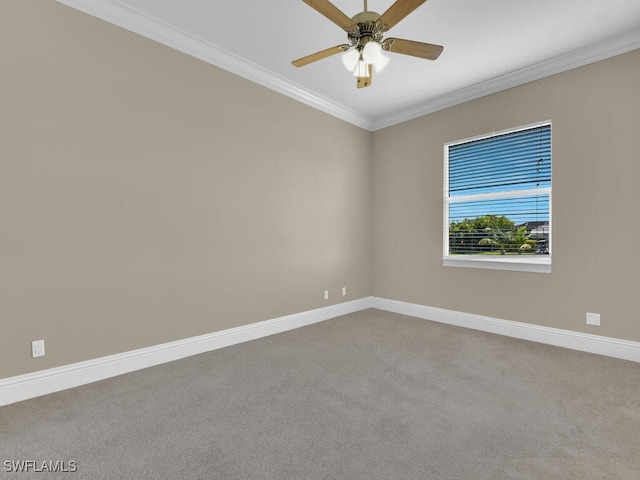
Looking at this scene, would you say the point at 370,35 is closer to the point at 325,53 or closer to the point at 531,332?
the point at 325,53

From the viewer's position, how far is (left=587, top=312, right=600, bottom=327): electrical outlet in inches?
118

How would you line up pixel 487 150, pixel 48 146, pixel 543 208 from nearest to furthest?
pixel 48 146
pixel 543 208
pixel 487 150

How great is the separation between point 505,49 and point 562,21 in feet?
1.53

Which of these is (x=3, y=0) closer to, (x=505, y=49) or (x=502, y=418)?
(x=505, y=49)

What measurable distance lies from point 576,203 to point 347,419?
3.04 m

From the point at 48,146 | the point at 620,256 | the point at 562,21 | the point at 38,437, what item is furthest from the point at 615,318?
the point at 48,146

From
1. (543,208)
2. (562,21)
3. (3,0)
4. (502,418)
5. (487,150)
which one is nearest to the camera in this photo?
(502,418)

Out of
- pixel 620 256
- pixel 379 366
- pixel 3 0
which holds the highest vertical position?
pixel 3 0

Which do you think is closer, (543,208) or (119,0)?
(119,0)

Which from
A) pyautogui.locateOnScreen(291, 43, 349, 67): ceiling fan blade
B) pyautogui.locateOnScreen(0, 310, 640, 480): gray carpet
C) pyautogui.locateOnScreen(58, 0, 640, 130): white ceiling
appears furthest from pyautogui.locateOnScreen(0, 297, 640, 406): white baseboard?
pyautogui.locateOnScreen(58, 0, 640, 130): white ceiling

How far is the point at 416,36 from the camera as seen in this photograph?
2812mm

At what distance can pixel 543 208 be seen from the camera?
3.38m

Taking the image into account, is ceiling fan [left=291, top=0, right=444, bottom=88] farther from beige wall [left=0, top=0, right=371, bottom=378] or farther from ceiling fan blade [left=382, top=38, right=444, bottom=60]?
beige wall [left=0, top=0, right=371, bottom=378]

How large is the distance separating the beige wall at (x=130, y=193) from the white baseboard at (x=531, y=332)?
167 cm
